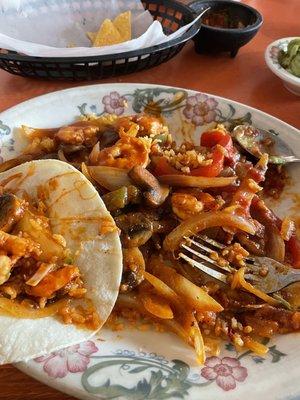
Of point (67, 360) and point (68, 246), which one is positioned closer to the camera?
point (67, 360)

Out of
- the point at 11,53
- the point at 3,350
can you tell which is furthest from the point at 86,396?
the point at 11,53

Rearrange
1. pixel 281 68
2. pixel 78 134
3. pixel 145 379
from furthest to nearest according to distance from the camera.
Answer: pixel 281 68 → pixel 78 134 → pixel 145 379

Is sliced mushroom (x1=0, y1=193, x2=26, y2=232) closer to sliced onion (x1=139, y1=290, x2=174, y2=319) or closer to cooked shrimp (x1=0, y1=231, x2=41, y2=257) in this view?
cooked shrimp (x1=0, y1=231, x2=41, y2=257)

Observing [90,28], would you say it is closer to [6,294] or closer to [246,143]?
[246,143]

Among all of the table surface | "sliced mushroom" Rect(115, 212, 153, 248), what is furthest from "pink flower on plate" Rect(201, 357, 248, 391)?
the table surface

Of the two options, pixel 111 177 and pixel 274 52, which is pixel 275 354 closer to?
pixel 111 177

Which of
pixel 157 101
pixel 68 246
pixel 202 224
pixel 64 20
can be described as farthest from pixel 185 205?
pixel 64 20

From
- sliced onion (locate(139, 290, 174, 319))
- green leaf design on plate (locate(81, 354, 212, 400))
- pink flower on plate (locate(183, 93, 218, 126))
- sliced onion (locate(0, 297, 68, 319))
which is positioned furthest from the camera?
pink flower on plate (locate(183, 93, 218, 126))
